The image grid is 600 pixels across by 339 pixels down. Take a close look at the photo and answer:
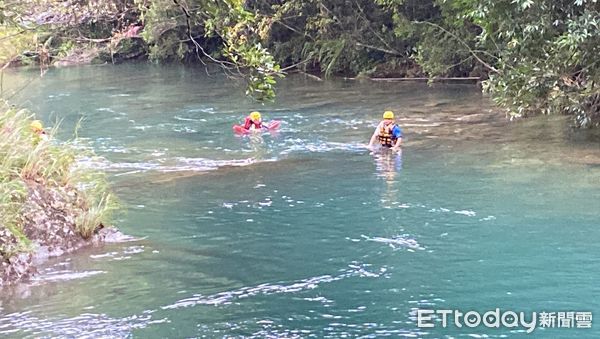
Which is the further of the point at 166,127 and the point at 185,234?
the point at 166,127

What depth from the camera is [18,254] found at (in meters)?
9.73

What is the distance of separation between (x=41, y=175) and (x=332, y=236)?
152 inches

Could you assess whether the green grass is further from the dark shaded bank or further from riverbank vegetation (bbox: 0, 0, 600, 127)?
riverbank vegetation (bbox: 0, 0, 600, 127)

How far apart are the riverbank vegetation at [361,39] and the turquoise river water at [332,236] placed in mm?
1198

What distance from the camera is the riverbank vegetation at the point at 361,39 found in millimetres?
8047

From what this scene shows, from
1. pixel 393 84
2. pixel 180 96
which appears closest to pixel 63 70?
pixel 180 96

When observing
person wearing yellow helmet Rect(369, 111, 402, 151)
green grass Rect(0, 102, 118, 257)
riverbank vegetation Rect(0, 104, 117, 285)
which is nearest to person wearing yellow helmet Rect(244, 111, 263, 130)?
person wearing yellow helmet Rect(369, 111, 402, 151)

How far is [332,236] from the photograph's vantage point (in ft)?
36.1

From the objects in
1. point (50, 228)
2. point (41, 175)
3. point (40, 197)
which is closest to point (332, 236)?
point (50, 228)

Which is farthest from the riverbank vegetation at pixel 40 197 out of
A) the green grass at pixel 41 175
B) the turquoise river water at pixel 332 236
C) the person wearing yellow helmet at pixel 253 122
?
the person wearing yellow helmet at pixel 253 122

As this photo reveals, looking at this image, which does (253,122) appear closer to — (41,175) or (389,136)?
(389,136)

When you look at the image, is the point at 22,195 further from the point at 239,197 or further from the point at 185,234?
the point at 239,197

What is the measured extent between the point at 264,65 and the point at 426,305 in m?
3.19

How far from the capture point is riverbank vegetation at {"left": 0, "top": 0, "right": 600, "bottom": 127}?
26.4ft
